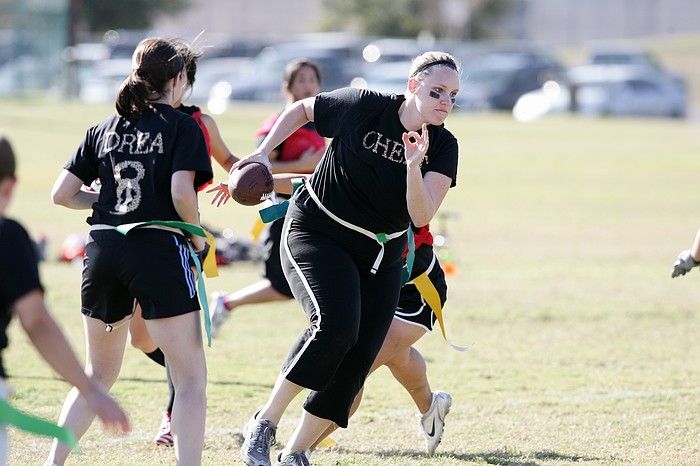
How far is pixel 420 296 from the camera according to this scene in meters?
5.83

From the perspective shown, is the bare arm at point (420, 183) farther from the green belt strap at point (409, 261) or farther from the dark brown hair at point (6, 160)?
the dark brown hair at point (6, 160)

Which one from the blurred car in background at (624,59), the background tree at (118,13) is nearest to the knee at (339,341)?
the blurred car in background at (624,59)

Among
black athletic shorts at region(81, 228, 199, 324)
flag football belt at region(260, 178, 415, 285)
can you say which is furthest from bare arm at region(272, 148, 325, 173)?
black athletic shorts at region(81, 228, 199, 324)

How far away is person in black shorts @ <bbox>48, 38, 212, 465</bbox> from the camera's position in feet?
15.6

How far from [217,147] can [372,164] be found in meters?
1.21

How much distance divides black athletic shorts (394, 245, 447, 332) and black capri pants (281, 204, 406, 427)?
49cm

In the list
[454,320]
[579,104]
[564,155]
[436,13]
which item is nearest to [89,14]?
[436,13]

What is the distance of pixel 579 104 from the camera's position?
39812 mm

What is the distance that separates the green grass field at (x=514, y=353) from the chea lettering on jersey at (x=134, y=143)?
1.54 metres

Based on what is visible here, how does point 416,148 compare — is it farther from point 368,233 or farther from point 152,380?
point 152,380

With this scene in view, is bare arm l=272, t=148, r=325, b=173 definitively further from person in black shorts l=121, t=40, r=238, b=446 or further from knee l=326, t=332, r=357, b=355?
knee l=326, t=332, r=357, b=355

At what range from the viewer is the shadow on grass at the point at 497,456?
18.8 feet

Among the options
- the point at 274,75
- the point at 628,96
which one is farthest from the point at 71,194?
the point at 628,96

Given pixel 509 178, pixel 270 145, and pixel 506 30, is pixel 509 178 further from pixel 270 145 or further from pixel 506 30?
pixel 506 30
